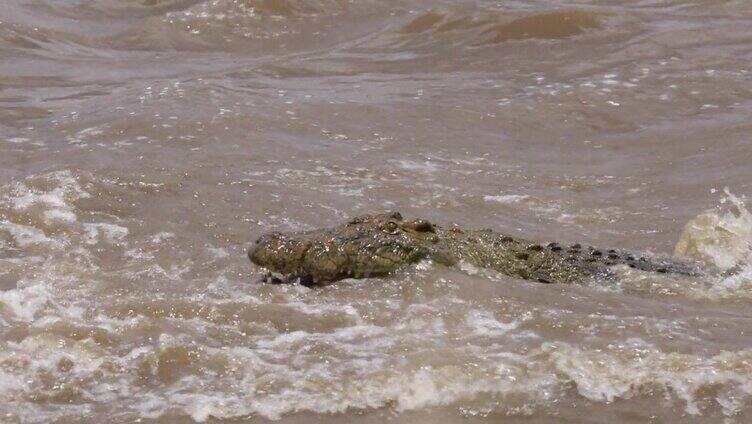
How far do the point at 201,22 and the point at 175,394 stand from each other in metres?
9.61

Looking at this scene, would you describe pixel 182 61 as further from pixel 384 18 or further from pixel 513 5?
pixel 513 5

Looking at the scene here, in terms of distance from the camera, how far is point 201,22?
44.1 ft

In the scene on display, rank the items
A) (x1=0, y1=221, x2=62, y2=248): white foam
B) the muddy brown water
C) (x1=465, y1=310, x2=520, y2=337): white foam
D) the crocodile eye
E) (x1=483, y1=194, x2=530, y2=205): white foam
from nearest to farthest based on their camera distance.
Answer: the muddy brown water → (x1=465, y1=310, x2=520, y2=337): white foam → the crocodile eye → (x1=0, y1=221, x2=62, y2=248): white foam → (x1=483, y1=194, x2=530, y2=205): white foam

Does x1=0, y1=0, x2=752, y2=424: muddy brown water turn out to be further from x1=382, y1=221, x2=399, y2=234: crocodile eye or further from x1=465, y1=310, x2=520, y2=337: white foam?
x1=382, y1=221, x2=399, y2=234: crocodile eye

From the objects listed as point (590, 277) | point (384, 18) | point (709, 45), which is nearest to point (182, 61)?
point (384, 18)

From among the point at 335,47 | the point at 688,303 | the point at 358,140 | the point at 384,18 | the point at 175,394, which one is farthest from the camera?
the point at 384,18

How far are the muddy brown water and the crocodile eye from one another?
0.33 meters

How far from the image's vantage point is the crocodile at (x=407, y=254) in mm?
5484

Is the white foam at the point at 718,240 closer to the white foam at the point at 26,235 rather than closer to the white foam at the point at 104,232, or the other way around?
the white foam at the point at 104,232

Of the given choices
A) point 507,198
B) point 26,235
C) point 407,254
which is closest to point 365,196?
point 507,198

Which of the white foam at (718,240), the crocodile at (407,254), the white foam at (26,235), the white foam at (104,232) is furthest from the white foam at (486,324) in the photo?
the white foam at (26,235)

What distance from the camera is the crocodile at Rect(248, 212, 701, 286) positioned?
5484 mm

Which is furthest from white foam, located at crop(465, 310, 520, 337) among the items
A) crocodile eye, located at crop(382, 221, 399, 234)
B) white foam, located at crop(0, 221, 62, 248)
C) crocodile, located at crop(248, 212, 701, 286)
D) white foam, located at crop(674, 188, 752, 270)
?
white foam, located at crop(0, 221, 62, 248)

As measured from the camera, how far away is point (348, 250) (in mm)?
5535
